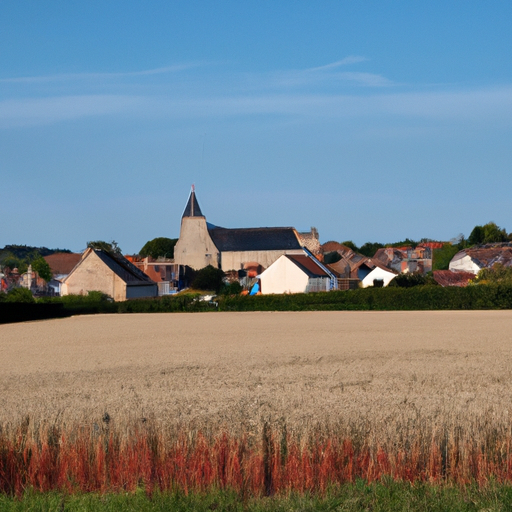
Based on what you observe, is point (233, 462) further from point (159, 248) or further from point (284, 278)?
point (159, 248)

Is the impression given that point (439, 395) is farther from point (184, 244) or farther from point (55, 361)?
point (184, 244)

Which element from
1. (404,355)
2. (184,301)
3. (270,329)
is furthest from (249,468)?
(184,301)

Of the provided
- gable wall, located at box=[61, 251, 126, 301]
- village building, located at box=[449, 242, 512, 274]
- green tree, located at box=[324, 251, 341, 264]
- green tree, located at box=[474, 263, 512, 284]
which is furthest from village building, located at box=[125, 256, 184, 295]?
green tree, located at box=[474, 263, 512, 284]

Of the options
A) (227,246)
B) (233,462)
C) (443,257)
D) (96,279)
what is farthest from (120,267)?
(233,462)

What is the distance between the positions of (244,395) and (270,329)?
2137cm

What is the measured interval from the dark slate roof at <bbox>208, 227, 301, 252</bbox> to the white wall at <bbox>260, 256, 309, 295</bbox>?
36914mm

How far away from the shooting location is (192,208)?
112 meters

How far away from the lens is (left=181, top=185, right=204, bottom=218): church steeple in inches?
4375

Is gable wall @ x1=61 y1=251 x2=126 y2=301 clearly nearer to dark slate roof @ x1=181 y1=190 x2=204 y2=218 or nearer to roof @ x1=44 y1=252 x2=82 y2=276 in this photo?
roof @ x1=44 y1=252 x2=82 y2=276

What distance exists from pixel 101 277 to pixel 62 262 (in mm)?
45965

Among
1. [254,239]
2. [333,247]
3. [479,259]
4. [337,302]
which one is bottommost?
[337,302]

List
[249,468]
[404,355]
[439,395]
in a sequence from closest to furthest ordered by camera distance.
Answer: [249,468]
[439,395]
[404,355]

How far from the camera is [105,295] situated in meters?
62.9

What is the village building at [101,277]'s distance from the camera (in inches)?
2515
